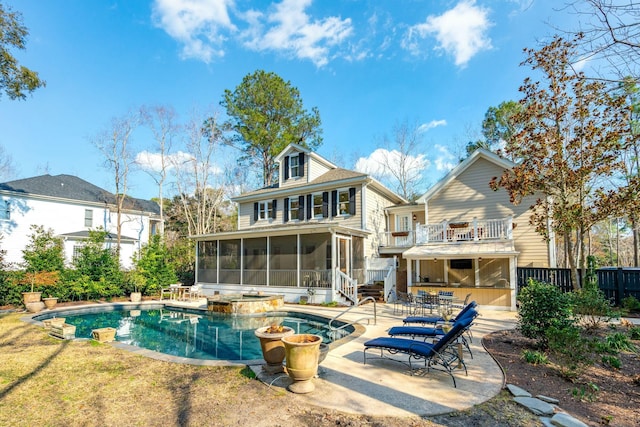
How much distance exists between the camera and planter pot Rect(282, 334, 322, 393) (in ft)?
14.7

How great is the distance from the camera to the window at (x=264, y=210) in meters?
21.2

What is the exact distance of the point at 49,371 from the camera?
5746mm

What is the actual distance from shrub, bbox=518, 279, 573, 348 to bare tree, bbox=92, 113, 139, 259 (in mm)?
26624

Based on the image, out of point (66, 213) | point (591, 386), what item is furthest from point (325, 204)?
point (66, 213)

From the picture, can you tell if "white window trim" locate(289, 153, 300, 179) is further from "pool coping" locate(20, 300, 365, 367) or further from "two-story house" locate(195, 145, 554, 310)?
"pool coping" locate(20, 300, 365, 367)

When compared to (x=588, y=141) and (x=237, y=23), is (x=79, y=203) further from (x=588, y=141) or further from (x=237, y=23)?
(x=588, y=141)

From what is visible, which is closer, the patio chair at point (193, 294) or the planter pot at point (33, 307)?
the planter pot at point (33, 307)

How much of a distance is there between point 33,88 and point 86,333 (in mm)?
11518

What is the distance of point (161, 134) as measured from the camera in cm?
2614

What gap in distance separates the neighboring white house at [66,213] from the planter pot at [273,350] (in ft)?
60.2

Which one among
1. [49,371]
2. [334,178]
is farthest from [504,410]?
[334,178]

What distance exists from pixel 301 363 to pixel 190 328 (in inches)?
329

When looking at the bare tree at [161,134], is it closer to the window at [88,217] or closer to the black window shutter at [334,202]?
the window at [88,217]

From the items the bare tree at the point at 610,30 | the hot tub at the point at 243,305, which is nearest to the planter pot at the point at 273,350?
the bare tree at the point at 610,30
